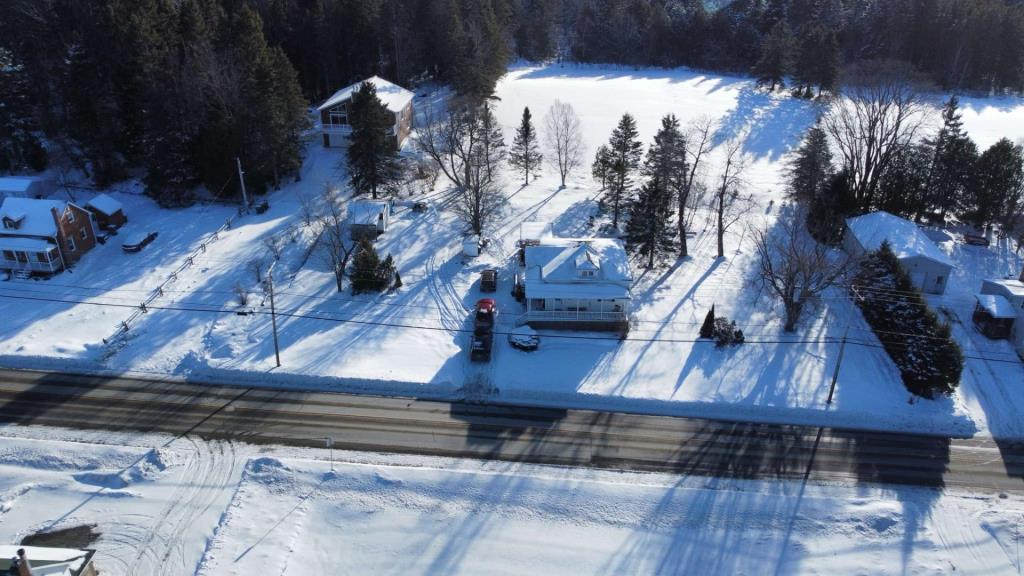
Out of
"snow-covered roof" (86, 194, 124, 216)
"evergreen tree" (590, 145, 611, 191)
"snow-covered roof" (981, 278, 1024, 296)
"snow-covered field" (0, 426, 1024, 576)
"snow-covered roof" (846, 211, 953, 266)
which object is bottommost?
"snow-covered field" (0, 426, 1024, 576)

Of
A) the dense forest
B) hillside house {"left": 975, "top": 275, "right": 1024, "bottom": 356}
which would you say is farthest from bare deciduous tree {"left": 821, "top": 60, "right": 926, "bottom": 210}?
the dense forest

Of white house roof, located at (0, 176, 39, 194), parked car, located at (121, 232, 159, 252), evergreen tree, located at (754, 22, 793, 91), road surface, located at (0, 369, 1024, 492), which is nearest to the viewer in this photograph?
road surface, located at (0, 369, 1024, 492)

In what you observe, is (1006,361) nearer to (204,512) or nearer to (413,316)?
(413,316)

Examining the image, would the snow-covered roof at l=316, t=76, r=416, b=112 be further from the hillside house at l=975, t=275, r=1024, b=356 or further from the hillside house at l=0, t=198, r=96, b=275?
the hillside house at l=975, t=275, r=1024, b=356

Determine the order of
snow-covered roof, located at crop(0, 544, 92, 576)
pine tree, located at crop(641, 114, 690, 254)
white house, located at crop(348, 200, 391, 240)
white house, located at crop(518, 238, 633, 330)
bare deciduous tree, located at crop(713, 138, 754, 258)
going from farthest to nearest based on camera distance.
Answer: bare deciduous tree, located at crop(713, 138, 754, 258), pine tree, located at crop(641, 114, 690, 254), white house, located at crop(348, 200, 391, 240), white house, located at crop(518, 238, 633, 330), snow-covered roof, located at crop(0, 544, 92, 576)

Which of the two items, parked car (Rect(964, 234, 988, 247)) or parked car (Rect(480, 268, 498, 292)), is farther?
parked car (Rect(964, 234, 988, 247))

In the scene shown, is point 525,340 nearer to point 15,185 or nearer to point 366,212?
point 366,212

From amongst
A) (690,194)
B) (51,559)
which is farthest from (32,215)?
(690,194)
